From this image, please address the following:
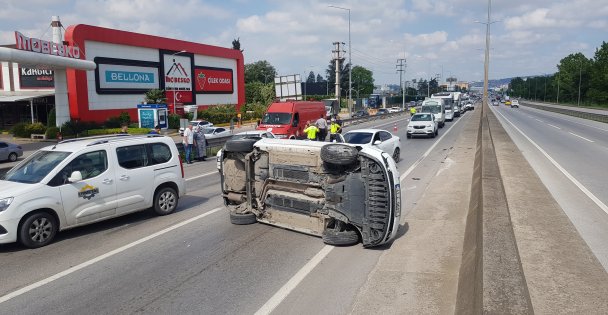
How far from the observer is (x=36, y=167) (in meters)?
8.07

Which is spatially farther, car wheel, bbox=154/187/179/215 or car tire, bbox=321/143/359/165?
car wheel, bbox=154/187/179/215

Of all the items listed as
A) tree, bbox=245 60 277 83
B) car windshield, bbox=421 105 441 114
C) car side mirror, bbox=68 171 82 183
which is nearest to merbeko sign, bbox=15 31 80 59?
car side mirror, bbox=68 171 82 183

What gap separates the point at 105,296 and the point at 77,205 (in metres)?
3.06

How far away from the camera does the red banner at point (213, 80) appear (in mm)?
50750

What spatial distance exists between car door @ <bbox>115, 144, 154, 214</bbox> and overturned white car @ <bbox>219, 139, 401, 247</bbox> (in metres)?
1.82

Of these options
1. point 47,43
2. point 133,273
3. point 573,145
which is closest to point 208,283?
point 133,273

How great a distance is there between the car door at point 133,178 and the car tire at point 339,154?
13.5 ft

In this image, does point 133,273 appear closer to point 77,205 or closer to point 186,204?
point 77,205

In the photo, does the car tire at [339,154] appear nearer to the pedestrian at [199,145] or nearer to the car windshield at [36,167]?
the car windshield at [36,167]

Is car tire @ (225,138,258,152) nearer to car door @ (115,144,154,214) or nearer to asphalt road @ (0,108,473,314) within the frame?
asphalt road @ (0,108,473,314)

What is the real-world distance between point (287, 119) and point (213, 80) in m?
31.9

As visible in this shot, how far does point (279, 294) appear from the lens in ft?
17.8

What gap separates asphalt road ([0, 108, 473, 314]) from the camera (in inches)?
206

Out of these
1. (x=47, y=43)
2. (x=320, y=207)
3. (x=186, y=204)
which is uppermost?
(x=47, y=43)
